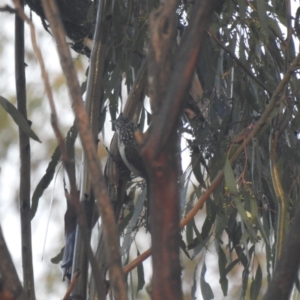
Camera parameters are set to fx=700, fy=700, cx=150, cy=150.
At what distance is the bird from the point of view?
7.49 ft

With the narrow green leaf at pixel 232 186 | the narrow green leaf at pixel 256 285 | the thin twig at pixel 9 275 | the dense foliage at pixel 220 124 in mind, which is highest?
the dense foliage at pixel 220 124

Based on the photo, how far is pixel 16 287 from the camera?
30.3 inches

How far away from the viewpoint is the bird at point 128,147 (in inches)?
89.9

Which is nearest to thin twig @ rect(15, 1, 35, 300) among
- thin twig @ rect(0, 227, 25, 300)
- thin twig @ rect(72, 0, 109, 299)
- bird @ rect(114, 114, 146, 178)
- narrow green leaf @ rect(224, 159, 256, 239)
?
thin twig @ rect(72, 0, 109, 299)

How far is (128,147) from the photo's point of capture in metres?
2.54

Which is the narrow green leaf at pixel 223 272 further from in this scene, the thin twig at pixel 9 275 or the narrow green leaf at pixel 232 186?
the thin twig at pixel 9 275

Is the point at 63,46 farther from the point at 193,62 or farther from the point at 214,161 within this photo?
the point at 214,161

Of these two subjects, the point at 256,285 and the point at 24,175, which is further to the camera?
the point at 256,285

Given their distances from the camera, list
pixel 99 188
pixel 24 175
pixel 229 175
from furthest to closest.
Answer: pixel 229 175 → pixel 24 175 → pixel 99 188

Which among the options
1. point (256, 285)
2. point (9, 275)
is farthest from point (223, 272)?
point (9, 275)

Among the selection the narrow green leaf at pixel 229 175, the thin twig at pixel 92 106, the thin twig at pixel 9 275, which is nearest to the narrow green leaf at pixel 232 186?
the narrow green leaf at pixel 229 175

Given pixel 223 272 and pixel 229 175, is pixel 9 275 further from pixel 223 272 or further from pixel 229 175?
pixel 223 272

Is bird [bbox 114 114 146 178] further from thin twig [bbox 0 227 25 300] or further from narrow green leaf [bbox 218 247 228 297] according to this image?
thin twig [bbox 0 227 25 300]

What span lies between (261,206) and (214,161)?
0.25 meters
